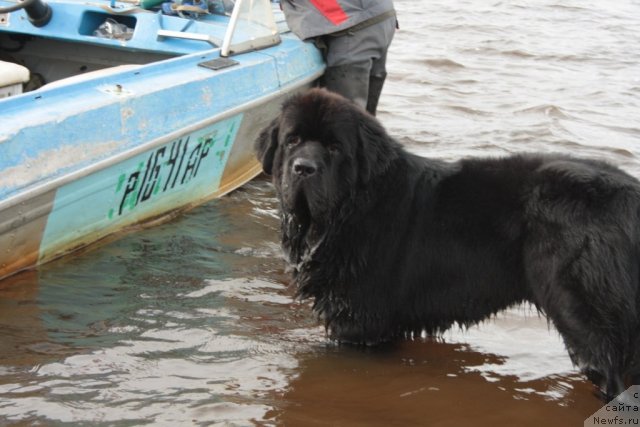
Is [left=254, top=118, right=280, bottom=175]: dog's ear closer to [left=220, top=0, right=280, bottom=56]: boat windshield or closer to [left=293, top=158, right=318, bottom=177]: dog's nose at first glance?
[left=293, top=158, right=318, bottom=177]: dog's nose

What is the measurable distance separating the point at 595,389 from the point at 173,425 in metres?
2.00

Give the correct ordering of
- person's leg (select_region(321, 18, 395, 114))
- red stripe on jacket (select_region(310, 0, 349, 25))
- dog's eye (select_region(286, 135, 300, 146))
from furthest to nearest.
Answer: person's leg (select_region(321, 18, 395, 114))
red stripe on jacket (select_region(310, 0, 349, 25))
dog's eye (select_region(286, 135, 300, 146))

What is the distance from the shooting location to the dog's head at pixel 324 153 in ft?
14.1

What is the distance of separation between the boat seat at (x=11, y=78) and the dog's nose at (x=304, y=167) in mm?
2436

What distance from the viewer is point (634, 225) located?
3.99 m

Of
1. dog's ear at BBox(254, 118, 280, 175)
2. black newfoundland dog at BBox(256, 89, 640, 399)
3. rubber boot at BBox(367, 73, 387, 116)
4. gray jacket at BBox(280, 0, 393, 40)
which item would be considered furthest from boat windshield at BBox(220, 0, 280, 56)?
black newfoundland dog at BBox(256, 89, 640, 399)

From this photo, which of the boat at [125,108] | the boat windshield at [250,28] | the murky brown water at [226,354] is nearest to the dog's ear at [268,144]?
the murky brown water at [226,354]

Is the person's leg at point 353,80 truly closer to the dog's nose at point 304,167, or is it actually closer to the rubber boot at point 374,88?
the rubber boot at point 374,88

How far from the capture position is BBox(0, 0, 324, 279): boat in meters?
5.04

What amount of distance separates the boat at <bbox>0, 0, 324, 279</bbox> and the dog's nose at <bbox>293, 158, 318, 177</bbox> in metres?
1.53

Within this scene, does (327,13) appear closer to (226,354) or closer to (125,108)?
(125,108)

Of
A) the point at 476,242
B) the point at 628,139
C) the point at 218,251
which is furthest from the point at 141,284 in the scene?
the point at 628,139

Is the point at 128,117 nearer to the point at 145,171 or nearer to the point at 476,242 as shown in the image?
the point at 145,171

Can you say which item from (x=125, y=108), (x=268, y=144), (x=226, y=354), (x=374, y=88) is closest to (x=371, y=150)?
(x=268, y=144)
